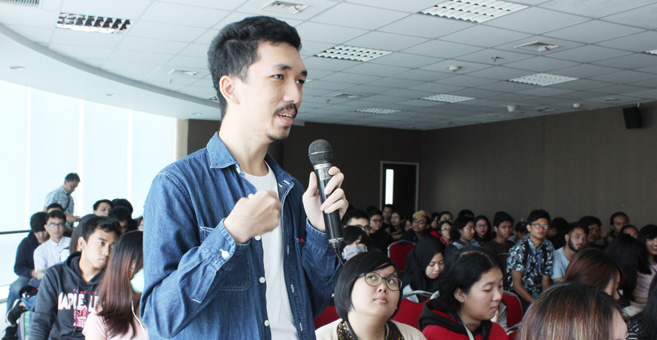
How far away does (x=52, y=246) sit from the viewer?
5.73 meters

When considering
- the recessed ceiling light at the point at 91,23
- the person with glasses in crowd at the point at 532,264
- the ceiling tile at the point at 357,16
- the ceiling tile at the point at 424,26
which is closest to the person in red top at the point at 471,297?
the person with glasses in crowd at the point at 532,264

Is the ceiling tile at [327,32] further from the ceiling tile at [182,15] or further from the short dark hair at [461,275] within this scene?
the short dark hair at [461,275]

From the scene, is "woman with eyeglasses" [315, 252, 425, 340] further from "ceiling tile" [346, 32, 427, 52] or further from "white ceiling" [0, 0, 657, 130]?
"ceiling tile" [346, 32, 427, 52]

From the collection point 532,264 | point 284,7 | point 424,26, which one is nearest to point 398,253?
point 532,264

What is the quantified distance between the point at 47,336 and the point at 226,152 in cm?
241

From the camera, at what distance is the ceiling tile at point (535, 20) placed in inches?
193

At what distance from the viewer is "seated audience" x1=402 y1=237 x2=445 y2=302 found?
16.1ft

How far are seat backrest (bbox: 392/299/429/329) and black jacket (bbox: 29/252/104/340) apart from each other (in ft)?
6.13

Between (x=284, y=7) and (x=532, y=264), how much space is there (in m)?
3.30

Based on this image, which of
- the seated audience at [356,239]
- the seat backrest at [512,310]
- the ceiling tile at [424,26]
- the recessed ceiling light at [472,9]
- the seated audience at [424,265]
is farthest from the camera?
the ceiling tile at [424,26]

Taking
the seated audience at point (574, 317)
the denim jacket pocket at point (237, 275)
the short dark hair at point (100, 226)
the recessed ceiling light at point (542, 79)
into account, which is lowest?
the seated audience at point (574, 317)

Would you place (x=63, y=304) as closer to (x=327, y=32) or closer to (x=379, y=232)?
(x=327, y=32)

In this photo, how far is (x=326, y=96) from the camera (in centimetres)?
969

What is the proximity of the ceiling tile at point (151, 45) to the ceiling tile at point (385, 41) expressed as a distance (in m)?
1.79
